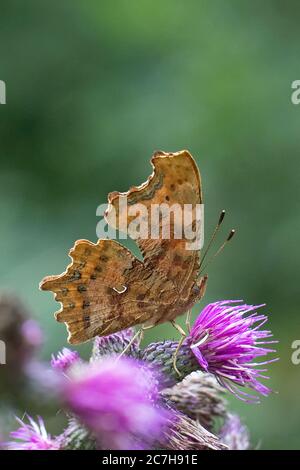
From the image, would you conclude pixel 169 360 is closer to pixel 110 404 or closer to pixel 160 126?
pixel 110 404

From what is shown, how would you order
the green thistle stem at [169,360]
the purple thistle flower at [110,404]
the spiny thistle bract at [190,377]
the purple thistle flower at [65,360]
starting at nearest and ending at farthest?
the purple thistle flower at [110,404] → the spiny thistle bract at [190,377] → the purple thistle flower at [65,360] → the green thistle stem at [169,360]

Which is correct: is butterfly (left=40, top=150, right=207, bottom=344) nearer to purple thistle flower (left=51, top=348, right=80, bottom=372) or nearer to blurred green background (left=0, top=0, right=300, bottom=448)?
purple thistle flower (left=51, top=348, right=80, bottom=372)

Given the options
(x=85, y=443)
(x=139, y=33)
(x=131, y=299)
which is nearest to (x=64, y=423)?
(x=85, y=443)

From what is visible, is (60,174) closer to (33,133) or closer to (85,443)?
(33,133)

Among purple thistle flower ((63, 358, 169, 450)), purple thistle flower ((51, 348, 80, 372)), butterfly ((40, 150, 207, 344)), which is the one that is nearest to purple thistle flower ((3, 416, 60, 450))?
purple thistle flower ((51, 348, 80, 372))

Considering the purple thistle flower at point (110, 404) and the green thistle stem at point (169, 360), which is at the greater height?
the green thistle stem at point (169, 360)

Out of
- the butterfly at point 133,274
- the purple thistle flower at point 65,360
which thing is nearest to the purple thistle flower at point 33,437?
the purple thistle flower at point 65,360

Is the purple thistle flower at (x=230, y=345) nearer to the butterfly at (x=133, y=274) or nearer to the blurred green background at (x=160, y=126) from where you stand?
the butterfly at (x=133, y=274)

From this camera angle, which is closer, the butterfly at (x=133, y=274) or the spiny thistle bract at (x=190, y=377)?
the spiny thistle bract at (x=190, y=377)
